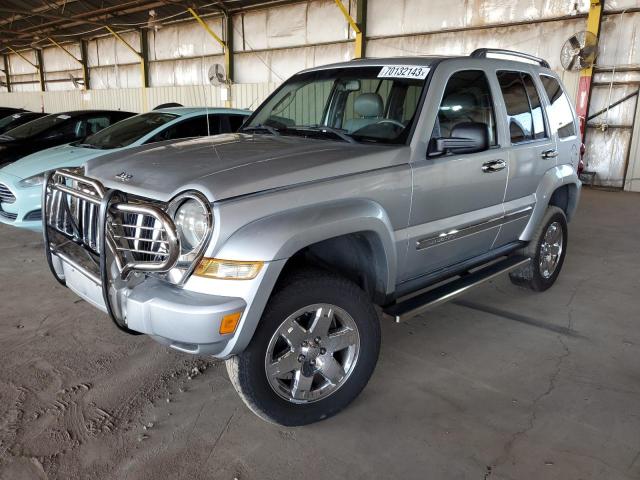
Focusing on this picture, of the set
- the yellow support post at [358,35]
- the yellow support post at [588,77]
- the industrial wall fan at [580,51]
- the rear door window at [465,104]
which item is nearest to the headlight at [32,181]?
the rear door window at [465,104]

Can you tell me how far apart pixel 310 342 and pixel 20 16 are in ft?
74.5

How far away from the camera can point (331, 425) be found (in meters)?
2.56

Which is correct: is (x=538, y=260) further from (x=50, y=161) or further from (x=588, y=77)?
(x=588, y=77)

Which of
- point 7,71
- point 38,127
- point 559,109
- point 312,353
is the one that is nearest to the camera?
point 312,353

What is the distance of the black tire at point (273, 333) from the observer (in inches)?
89.0

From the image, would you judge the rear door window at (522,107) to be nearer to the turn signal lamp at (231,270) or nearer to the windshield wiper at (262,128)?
the windshield wiper at (262,128)

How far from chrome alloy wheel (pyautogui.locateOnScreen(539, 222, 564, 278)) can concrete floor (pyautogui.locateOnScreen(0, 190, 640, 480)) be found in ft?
1.37

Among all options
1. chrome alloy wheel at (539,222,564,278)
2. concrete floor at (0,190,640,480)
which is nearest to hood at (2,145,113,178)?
concrete floor at (0,190,640,480)

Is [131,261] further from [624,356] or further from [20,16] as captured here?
[20,16]

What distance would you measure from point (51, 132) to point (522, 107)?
671 centimetres

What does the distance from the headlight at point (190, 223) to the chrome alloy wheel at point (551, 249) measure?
3124 mm

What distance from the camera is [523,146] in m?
3.62

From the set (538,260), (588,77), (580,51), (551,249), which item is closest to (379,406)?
(538,260)

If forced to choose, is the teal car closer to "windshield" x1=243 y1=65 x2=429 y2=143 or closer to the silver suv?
"windshield" x1=243 y1=65 x2=429 y2=143
